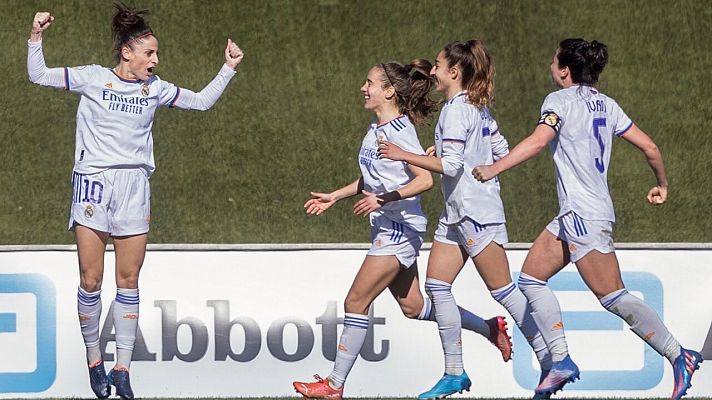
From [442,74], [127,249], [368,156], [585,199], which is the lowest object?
[127,249]

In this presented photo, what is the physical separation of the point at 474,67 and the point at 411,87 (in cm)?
44

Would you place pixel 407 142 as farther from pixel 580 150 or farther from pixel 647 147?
pixel 647 147

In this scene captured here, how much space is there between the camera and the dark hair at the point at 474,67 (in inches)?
274

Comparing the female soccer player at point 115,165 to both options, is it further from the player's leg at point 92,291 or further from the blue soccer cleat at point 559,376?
the blue soccer cleat at point 559,376

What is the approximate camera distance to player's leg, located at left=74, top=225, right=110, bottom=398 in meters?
7.00

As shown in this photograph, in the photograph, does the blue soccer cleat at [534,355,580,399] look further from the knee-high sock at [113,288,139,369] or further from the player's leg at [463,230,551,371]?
the knee-high sock at [113,288,139,369]

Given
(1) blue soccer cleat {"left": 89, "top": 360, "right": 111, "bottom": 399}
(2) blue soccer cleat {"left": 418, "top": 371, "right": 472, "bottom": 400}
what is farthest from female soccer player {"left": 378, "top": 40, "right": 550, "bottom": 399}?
(1) blue soccer cleat {"left": 89, "top": 360, "right": 111, "bottom": 399}

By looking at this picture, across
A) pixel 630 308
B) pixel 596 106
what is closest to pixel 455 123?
pixel 596 106

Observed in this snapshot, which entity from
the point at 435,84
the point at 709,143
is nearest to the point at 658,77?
the point at 709,143

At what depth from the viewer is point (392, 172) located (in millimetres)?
7078

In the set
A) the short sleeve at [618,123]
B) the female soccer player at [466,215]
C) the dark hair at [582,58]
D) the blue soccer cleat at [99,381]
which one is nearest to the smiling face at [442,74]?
the female soccer player at [466,215]

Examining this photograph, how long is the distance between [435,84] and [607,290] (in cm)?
154

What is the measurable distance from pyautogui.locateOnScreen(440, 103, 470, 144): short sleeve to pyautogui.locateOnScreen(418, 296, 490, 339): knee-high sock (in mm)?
1183

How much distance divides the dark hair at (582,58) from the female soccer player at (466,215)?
0.45 meters
